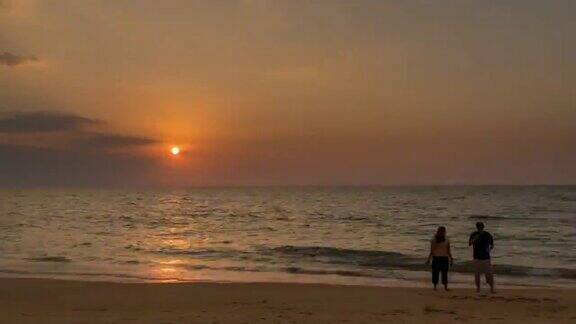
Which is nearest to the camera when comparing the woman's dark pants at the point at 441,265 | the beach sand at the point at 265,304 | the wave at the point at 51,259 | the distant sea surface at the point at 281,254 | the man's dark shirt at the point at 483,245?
the beach sand at the point at 265,304

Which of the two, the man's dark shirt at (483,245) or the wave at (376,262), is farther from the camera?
the wave at (376,262)

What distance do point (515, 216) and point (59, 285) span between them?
4848 centimetres

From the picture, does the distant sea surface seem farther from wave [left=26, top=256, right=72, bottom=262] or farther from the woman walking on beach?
the woman walking on beach

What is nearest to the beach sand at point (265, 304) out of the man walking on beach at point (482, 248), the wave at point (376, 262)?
the man walking on beach at point (482, 248)

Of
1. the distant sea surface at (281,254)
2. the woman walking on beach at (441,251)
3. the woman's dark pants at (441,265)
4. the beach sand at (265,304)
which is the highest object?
the woman walking on beach at (441,251)

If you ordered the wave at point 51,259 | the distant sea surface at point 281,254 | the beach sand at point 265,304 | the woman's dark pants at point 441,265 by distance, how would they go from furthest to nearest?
the wave at point 51,259 < the distant sea surface at point 281,254 < the woman's dark pants at point 441,265 < the beach sand at point 265,304

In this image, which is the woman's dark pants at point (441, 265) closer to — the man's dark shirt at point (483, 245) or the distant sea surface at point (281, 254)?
the man's dark shirt at point (483, 245)

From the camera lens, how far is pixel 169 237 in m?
38.2

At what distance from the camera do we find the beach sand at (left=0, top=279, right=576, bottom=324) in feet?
37.0

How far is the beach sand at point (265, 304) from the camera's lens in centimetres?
1127

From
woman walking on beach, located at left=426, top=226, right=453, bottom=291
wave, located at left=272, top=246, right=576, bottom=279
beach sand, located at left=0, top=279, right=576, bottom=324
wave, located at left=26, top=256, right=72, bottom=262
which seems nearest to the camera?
beach sand, located at left=0, top=279, right=576, bottom=324

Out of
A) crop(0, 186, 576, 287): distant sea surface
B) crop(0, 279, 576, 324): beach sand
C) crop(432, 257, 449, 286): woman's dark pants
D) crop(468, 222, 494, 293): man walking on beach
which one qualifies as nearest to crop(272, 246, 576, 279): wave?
crop(0, 186, 576, 287): distant sea surface

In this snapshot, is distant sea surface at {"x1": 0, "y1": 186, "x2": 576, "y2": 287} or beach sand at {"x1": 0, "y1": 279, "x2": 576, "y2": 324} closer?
beach sand at {"x1": 0, "y1": 279, "x2": 576, "y2": 324}

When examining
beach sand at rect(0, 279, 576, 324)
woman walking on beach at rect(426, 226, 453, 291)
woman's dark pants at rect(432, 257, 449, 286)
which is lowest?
beach sand at rect(0, 279, 576, 324)
